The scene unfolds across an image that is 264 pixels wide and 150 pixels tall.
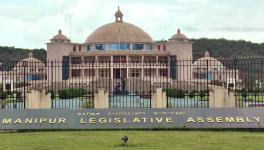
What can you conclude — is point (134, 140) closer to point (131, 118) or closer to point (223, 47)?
point (131, 118)

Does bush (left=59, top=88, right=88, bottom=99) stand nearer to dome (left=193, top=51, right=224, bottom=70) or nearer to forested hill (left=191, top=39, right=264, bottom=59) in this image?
dome (left=193, top=51, right=224, bottom=70)

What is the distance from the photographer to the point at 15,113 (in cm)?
2086

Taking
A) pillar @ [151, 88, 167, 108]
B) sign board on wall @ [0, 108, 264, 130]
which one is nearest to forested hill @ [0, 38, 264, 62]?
pillar @ [151, 88, 167, 108]

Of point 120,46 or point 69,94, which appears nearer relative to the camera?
point 69,94

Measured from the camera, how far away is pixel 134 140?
16.5 meters

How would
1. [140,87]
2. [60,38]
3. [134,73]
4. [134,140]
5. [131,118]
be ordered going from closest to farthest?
[134,140] → [131,118] → [140,87] → [134,73] → [60,38]

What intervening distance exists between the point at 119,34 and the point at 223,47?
5681 centimetres

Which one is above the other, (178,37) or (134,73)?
(178,37)

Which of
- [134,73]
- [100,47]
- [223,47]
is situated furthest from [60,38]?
[223,47]

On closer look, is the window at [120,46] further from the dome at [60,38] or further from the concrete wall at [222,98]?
the concrete wall at [222,98]

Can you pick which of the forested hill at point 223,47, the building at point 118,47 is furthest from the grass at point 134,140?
the forested hill at point 223,47

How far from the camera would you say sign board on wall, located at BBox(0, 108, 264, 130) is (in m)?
20.4

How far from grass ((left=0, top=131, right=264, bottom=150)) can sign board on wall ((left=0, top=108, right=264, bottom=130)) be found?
0.87 meters

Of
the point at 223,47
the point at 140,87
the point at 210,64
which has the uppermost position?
the point at 223,47
